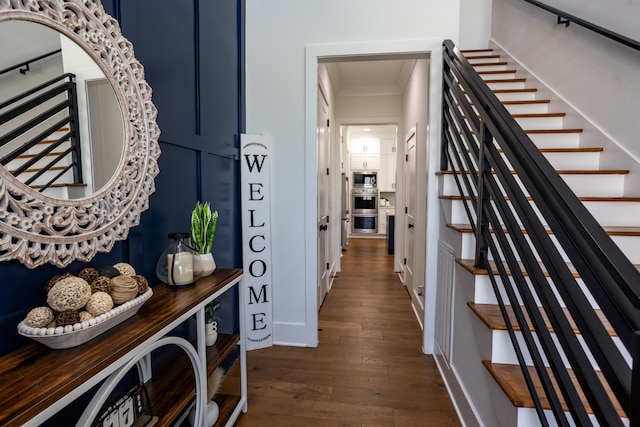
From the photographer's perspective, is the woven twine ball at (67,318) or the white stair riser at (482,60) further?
the white stair riser at (482,60)

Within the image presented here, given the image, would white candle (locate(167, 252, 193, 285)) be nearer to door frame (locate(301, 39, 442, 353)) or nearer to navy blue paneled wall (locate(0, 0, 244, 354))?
navy blue paneled wall (locate(0, 0, 244, 354))

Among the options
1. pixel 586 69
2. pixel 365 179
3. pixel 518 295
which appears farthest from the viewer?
pixel 365 179

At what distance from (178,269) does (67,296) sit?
46 centimetres

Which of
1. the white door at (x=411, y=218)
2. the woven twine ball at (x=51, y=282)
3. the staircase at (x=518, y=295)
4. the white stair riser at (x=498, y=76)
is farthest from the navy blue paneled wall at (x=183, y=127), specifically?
the white stair riser at (x=498, y=76)

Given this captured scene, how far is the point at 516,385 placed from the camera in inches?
42.4

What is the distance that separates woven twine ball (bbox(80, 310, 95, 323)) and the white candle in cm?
42

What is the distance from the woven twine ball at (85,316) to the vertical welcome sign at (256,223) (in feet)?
4.70

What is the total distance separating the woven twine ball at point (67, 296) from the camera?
0.76 m

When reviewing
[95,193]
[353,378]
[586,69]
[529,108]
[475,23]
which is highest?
[475,23]

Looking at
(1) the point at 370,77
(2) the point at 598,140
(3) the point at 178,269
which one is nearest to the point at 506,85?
(2) the point at 598,140

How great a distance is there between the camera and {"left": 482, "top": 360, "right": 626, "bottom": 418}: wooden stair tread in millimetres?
998

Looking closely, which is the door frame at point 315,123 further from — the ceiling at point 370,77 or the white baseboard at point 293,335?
the ceiling at point 370,77

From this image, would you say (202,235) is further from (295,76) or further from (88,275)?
(295,76)

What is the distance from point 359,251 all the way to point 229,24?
15.5 feet
